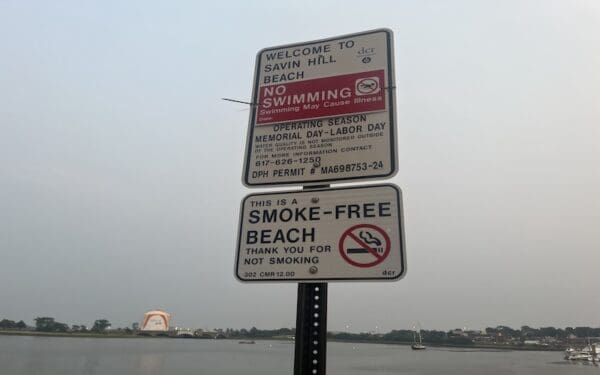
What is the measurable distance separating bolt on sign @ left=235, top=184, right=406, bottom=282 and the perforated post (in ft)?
0.22

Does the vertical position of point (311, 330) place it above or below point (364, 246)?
below

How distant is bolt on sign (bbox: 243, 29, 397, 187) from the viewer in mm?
2090

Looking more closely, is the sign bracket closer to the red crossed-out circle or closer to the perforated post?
the perforated post

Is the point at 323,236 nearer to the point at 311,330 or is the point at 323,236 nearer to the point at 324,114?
the point at 311,330

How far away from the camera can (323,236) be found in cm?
193

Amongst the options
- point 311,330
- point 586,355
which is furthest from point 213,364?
point 586,355

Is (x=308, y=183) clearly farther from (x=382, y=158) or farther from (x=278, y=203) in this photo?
(x=382, y=158)

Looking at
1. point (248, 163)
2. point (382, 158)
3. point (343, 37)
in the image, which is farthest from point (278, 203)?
point (343, 37)

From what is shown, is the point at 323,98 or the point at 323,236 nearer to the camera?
the point at 323,236

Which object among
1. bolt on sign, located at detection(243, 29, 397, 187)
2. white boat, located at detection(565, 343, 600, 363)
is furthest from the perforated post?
white boat, located at detection(565, 343, 600, 363)

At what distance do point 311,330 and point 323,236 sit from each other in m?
0.41

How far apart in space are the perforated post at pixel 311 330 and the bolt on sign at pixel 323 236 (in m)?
0.07

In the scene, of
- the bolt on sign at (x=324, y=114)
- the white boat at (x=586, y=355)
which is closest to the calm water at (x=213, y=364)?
the white boat at (x=586, y=355)

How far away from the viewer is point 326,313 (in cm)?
190
